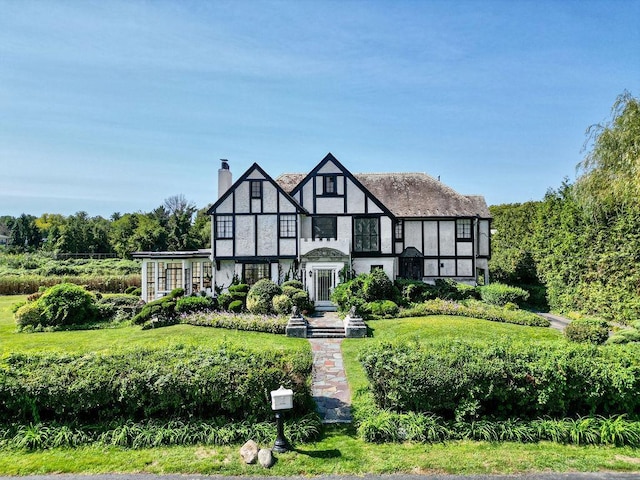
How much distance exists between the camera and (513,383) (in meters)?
7.71

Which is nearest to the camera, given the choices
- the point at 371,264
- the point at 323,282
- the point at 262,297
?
the point at 262,297

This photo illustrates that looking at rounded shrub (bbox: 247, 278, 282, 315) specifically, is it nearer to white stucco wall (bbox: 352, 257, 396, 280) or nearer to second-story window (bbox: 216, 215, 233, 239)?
second-story window (bbox: 216, 215, 233, 239)

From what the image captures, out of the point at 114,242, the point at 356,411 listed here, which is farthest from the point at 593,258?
the point at 114,242

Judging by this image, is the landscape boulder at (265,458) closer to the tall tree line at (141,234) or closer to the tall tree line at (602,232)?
the tall tree line at (602,232)

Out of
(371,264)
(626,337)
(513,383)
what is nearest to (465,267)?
(371,264)

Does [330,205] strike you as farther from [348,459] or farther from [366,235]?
[348,459]

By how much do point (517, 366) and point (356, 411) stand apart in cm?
337

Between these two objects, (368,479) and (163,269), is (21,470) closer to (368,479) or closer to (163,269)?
(368,479)

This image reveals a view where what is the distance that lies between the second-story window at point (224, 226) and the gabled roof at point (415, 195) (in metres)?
4.73

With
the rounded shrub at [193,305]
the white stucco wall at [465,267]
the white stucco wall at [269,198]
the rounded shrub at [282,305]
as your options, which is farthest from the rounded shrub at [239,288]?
the white stucco wall at [465,267]

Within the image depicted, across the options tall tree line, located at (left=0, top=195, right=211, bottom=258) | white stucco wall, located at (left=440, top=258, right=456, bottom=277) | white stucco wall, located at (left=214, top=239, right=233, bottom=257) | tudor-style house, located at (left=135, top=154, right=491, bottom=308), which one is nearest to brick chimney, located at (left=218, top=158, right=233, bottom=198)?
tudor-style house, located at (left=135, top=154, right=491, bottom=308)

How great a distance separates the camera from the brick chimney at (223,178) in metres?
24.6

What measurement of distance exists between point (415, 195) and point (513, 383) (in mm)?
20345

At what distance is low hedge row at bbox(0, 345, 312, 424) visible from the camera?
7641mm
